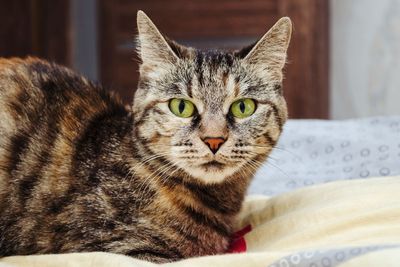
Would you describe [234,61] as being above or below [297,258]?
above

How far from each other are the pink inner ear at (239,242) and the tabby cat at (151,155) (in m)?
0.02

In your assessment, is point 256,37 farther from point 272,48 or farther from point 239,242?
point 239,242

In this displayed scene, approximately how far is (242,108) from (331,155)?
648 millimetres

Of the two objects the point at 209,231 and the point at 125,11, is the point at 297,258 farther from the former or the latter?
the point at 125,11

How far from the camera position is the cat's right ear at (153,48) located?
→ 1390 millimetres

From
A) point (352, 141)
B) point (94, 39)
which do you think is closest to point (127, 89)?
point (94, 39)

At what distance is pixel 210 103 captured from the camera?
1328 millimetres

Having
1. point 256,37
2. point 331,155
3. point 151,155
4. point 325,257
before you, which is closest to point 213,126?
point 151,155

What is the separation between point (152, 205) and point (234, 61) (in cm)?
35

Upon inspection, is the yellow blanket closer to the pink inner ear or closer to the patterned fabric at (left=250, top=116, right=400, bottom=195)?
the pink inner ear

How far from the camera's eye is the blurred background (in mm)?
3328

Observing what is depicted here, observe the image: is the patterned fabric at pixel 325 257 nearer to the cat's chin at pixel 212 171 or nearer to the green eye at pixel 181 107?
the cat's chin at pixel 212 171

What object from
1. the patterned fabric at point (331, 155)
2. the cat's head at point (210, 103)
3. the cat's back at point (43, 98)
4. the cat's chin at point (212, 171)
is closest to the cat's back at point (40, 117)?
the cat's back at point (43, 98)

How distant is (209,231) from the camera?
138 cm
